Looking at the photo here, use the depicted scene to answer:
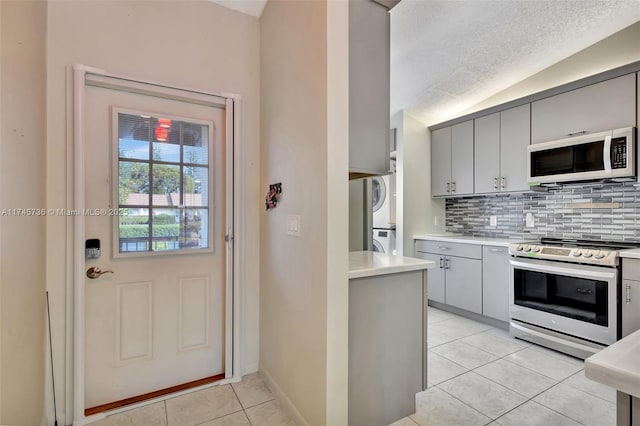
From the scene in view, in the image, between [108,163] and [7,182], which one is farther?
[108,163]

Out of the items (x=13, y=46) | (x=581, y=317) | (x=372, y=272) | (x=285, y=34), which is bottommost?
(x=581, y=317)

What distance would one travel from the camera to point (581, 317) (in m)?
2.50

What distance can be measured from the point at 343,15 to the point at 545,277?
2.78 metres

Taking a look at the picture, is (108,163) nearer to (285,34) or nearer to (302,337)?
(285,34)

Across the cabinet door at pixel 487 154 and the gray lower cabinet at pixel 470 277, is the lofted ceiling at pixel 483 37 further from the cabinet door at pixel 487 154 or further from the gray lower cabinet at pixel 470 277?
the gray lower cabinet at pixel 470 277

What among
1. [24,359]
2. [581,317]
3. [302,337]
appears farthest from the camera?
[581,317]

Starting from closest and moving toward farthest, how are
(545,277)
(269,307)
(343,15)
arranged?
(343,15) < (269,307) < (545,277)

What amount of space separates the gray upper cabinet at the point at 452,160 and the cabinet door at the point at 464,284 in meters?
0.90

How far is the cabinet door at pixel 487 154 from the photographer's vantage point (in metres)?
3.45

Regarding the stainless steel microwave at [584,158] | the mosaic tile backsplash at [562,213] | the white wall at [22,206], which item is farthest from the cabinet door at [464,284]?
the white wall at [22,206]

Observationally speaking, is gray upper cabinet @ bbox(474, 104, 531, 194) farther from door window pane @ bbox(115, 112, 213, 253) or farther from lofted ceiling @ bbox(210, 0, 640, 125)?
door window pane @ bbox(115, 112, 213, 253)

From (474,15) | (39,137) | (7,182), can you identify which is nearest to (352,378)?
(7,182)

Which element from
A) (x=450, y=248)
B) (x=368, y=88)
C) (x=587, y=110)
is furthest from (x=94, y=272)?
(x=587, y=110)

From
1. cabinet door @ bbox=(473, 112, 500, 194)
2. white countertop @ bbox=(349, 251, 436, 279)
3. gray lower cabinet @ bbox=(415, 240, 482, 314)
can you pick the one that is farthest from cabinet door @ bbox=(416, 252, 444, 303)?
white countertop @ bbox=(349, 251, 436, 279)
